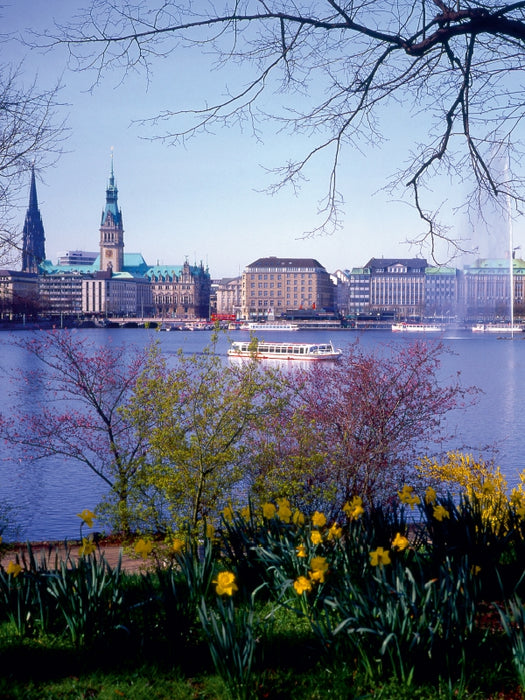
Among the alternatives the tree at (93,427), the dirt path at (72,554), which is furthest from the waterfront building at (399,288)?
the dirt path at (72,554)

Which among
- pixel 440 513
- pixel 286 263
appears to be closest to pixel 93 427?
pixel 440 513

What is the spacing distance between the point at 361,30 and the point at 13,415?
30.4m

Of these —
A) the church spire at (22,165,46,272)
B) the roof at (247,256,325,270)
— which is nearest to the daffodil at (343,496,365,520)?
the church spire at (22,165,46,272)

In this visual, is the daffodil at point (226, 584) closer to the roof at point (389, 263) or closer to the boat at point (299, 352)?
the boat at point (299, 352)

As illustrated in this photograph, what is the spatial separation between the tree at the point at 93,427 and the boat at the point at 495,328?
326 feet

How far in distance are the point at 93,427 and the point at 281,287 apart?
534ft

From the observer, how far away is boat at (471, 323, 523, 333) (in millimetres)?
123125

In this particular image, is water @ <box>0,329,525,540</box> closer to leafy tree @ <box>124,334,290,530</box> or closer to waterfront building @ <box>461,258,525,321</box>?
leafy tree @ <box>124,334,290,530</box>

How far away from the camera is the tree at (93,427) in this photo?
42.8 feet

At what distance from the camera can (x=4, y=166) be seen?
872cm

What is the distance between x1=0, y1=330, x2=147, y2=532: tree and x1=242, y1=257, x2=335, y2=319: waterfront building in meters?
142

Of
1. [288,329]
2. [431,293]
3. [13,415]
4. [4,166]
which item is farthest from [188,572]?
[431,293]

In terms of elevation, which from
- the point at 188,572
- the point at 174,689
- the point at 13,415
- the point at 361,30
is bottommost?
the point at 13,415

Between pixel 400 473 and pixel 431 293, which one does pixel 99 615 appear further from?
pixel 431 293
